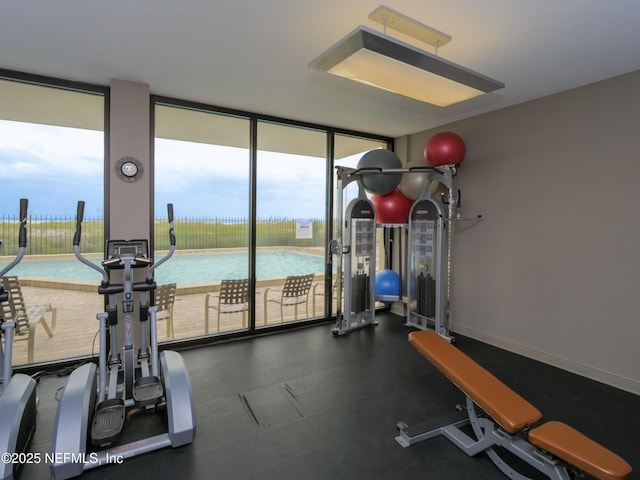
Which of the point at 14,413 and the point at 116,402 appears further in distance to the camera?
the point at 116,402

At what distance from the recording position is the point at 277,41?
2.44 m

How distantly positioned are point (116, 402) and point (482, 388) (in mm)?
2351

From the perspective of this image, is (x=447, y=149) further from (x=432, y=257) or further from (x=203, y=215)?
(x=203, y=215)

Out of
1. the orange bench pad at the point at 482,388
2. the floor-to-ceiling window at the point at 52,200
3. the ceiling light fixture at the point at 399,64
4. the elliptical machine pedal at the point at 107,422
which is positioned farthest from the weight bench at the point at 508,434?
the floor-to-ceiling window at the point at 52,200

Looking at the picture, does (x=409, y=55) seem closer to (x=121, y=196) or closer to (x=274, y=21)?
(x=274, y=21)

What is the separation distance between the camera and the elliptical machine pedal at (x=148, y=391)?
2311 millimetres

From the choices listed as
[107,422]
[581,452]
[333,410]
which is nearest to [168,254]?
[107,422]

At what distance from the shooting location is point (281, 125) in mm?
4336

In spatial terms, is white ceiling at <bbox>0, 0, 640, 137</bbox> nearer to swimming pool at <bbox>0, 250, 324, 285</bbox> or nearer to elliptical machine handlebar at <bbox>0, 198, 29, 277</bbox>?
elliptical machine handlebar at <bbox>0, 198, 29, 277</bbox>

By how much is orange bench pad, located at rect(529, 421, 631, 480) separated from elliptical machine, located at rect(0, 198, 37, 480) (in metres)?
2.69

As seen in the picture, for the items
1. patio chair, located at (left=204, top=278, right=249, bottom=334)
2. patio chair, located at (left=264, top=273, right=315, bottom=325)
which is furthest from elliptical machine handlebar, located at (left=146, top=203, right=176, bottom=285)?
patio chair, located at (left=264, top=273, right=315, bottom=325)

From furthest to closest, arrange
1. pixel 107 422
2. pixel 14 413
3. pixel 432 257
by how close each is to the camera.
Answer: pixel 432 257
pixel 107 422
pixel 14 413

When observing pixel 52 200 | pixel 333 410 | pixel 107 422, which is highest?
pixel 52 200

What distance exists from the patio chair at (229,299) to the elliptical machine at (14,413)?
178 centimetres
